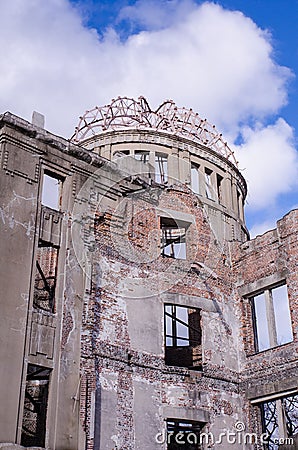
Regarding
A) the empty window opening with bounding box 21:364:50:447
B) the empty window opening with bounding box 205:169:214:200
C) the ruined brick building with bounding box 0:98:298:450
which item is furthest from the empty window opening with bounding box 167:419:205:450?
the empty window opening with bounding box 205:169:214:200

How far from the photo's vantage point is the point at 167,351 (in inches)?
826

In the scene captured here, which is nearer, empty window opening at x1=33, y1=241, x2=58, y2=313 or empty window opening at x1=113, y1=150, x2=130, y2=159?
empty window opening at x1=33, y1=241, x2=58, y2=313

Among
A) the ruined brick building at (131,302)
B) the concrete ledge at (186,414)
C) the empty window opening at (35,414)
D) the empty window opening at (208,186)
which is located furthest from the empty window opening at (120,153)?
the concrete ledge at (186,414)

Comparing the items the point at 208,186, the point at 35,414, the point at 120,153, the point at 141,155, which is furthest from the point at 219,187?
the point at 35,414

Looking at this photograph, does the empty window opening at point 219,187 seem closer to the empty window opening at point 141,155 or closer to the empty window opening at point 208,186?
the empty window opening at point 208,186

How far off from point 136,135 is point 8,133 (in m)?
6.41

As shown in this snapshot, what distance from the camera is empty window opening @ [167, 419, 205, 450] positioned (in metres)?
17.6

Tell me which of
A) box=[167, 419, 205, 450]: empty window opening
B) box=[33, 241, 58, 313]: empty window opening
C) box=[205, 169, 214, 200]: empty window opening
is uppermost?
box=[205, 169, 214, 200]: empty window opening

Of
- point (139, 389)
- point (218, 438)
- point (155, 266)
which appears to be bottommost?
point (218, 438)

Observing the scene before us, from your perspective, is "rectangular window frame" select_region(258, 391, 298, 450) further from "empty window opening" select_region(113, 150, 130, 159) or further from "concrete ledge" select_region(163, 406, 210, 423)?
"empty window opening" select_region(113, 150, 130, 159)

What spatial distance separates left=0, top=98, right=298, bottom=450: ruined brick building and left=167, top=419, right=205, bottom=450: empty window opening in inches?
2.3

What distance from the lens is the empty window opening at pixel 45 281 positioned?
16516mm

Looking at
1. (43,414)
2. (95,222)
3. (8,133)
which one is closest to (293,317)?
(95,222)

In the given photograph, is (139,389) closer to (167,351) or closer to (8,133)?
(167,351)
